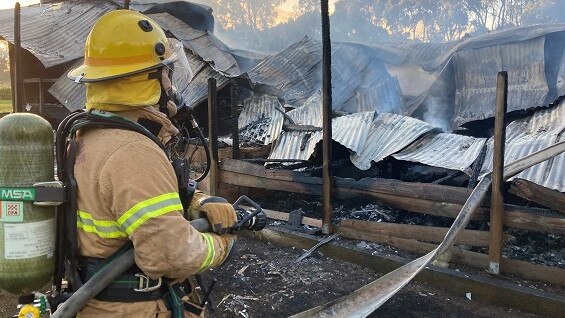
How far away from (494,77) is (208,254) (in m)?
9.52

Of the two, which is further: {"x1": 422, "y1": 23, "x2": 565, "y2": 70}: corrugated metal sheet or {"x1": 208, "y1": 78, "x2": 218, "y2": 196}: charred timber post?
{"x1": 422, "y1": 23, "x2": 565, "y2": 70}: corrugated metal sheet

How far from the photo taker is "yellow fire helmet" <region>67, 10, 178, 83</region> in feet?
7.08

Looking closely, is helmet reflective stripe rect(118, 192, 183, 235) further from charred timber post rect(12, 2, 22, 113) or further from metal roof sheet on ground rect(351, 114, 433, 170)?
charred timber post rect(12, 2, 22, 113)

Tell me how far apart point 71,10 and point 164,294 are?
17443mm

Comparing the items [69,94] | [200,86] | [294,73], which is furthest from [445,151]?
[69,94]

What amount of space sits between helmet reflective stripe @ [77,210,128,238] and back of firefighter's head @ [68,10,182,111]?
53cm

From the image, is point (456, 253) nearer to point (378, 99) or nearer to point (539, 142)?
point (539, 142)

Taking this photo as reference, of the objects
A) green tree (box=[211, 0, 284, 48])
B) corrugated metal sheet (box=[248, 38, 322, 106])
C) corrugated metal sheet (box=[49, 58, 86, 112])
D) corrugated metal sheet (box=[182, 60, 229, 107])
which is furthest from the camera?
green tree (box=[211, 0, 284, 48])

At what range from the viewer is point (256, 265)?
5824mm

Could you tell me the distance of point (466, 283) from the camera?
188 inches

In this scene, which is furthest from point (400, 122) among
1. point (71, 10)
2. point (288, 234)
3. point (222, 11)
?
point (222, 11)

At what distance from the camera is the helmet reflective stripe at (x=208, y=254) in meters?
2.07

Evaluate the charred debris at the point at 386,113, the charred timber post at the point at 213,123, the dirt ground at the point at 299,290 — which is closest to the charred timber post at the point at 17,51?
the charred debris at the point at 386,113

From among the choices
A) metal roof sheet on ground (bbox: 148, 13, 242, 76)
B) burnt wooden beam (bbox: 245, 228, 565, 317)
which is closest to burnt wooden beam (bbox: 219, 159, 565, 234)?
burnt wooden beam (bbox: 245, 228, 565, 317)
